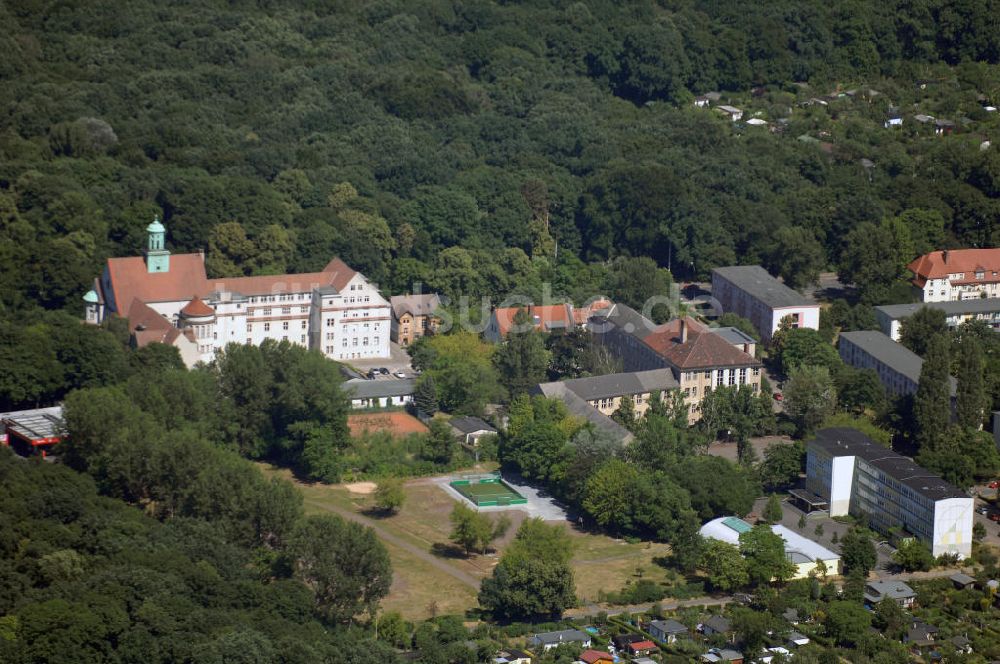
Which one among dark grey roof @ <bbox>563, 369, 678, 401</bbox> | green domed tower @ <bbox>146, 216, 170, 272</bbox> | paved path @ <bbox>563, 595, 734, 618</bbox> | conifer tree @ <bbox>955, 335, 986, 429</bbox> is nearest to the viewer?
paved path @ <bbox>563, 595, 734, 618</bbox>

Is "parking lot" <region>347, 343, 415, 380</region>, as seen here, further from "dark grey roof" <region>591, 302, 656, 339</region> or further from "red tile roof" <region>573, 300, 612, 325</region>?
"dark grey roof" <region>591, 302, 656, 339</region>

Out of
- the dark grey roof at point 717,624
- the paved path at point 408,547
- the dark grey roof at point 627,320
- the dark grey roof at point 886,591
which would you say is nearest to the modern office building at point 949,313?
the dark grey roof at point 627,320

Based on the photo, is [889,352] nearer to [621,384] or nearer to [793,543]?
[621,384]

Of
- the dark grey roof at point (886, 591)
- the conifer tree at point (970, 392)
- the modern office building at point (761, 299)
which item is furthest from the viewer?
the modern office building at point (761, 299)

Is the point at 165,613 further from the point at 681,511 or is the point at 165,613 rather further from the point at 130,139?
the point at 130,139

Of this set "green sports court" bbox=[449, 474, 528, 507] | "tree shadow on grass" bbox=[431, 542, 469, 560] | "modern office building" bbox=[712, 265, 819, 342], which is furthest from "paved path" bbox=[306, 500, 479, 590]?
"modern office building" bbox=[712, 265, 819, 342]

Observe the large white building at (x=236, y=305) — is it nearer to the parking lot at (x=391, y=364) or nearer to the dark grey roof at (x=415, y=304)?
the parking lot at (x=391, y=364)
